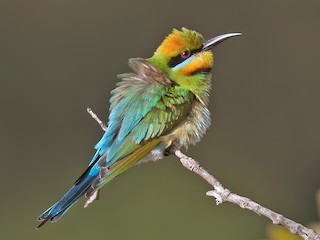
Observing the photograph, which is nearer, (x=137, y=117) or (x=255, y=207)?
(x=255, y=207)

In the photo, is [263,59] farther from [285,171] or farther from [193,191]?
[193,191]

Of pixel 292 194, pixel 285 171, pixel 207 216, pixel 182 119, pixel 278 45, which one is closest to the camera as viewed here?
pixel 182 119

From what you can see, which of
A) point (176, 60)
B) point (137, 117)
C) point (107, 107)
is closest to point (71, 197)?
point (137, 117)

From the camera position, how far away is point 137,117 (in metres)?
2.82

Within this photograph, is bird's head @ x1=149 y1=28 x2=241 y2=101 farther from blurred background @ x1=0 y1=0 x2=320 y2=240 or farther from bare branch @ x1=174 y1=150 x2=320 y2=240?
blurred background @ x1=0 y1=0 x2=320 y2=240

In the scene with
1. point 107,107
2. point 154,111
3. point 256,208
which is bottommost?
point 107,107

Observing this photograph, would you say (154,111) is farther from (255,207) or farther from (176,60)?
(255,207)

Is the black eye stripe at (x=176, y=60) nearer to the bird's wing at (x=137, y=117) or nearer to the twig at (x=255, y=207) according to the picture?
the bird's wing at (x=137, y=117)

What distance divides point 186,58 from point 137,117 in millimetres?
237

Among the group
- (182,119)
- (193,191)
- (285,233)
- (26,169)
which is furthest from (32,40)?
(285,233)

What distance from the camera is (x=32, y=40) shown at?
5621mm

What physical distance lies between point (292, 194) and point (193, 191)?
2.05ft

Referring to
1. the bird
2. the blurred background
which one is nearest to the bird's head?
the bird

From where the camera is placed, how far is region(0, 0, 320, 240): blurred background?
15.0 feet
